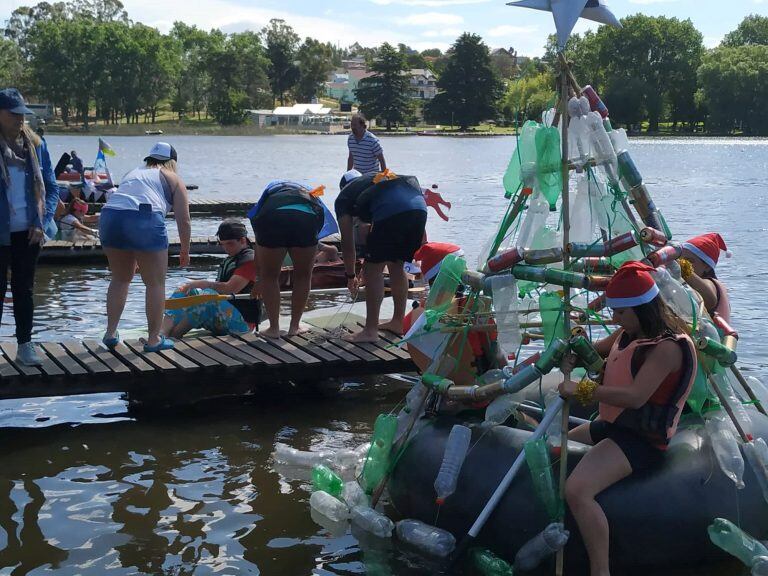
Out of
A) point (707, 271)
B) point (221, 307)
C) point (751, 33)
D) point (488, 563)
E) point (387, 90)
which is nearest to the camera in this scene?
point (488, 563)

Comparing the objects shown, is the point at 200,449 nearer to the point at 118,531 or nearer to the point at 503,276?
the point at 118,531

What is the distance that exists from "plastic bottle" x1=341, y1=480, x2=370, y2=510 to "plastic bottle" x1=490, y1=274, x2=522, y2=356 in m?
1.27

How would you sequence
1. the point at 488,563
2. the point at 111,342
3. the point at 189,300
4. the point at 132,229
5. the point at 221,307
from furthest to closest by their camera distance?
the point at 221,307 → the point at 189,300 → the point at 111,342 → the point at 132,229 → the point at 488,563

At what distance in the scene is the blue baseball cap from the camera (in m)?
6.98

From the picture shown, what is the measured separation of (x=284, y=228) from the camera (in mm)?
8078

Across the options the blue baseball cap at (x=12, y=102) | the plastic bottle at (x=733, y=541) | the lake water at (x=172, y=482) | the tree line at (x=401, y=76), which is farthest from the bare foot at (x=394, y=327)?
the tree line at (x=401, y=76)

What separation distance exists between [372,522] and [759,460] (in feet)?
6.90

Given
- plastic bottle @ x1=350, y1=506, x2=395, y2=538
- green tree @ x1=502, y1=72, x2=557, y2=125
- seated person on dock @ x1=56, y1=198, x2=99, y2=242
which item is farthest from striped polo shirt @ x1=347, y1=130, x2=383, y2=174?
plastic bottle @ x1=350, y1=506, x2=395, y2=538

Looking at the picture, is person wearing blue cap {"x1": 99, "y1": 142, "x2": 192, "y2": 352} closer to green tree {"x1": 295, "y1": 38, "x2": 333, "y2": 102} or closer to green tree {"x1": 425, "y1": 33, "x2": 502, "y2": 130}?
green tree {"x1": 425, "y1": 33, "x2": 502, "y2": 130}

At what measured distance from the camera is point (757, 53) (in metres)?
96.7

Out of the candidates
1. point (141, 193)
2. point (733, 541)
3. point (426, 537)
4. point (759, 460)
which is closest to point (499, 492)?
point (426, 537)

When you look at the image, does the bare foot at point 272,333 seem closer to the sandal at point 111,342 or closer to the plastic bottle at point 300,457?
the sandal at point 111,342

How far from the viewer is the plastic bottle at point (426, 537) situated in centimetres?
535

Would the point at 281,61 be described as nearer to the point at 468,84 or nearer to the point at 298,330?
the point at 468,84
